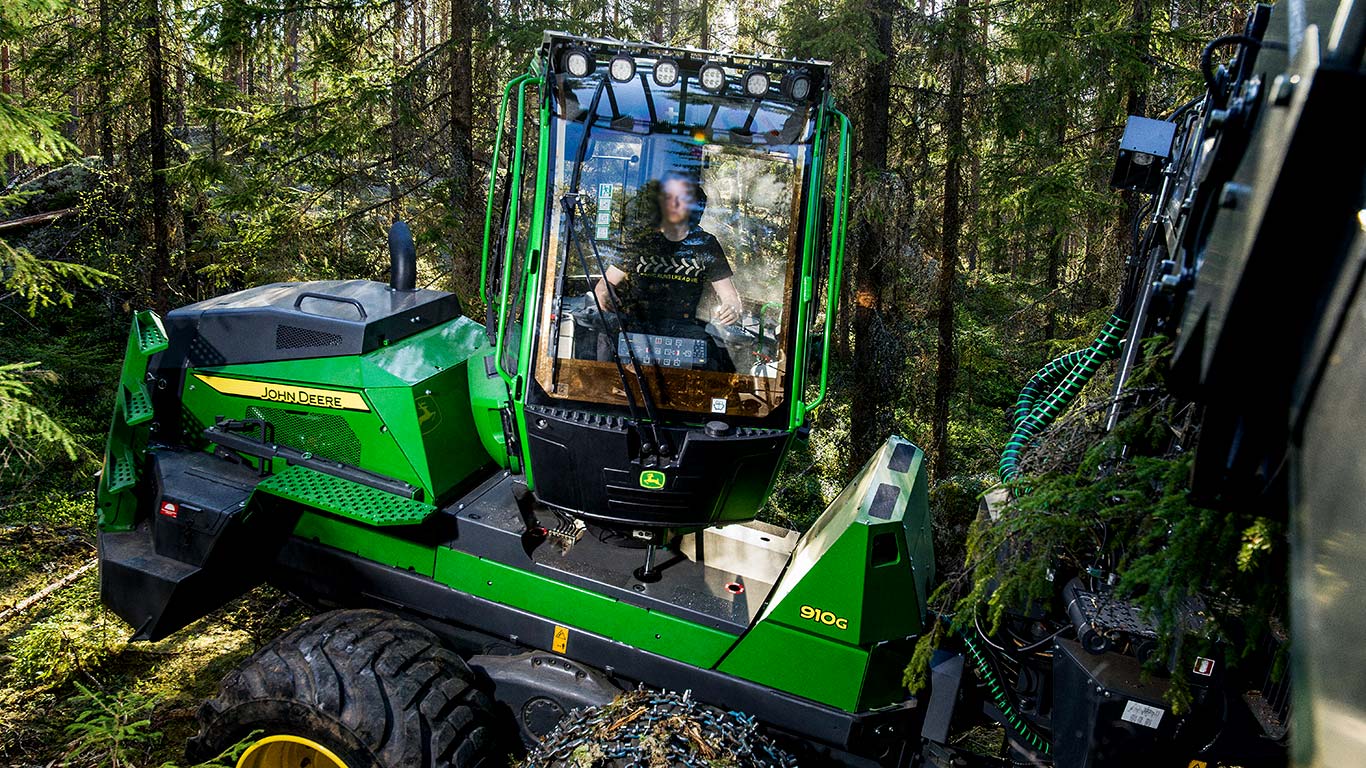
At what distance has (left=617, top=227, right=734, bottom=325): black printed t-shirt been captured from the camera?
161 inches

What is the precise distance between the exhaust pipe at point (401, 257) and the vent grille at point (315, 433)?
87 centimetres

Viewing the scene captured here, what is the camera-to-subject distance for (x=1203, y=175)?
193 centimetres

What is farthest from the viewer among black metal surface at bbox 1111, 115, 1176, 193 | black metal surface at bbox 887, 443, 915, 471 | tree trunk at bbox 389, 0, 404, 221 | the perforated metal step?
tree trunk at bbox 389, 0, 404, 221

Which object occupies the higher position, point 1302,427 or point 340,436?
point 1302,427

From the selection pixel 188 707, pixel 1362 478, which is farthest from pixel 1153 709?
pixel 188 707

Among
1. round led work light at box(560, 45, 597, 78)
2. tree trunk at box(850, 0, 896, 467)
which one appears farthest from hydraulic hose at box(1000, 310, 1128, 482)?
tree trunk at box(850, 0, 896, 467)

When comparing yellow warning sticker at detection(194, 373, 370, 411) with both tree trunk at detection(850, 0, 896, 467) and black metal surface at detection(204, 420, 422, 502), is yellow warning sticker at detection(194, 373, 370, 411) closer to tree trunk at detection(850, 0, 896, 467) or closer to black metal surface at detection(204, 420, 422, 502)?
black metal surface at detection(204, 420, 422, 502)

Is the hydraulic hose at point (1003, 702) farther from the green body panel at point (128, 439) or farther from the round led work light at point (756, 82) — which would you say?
the green body panel at point (128, 439)

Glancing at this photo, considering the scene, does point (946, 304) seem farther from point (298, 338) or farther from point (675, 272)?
point (298, 338)

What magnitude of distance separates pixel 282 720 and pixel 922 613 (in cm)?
281

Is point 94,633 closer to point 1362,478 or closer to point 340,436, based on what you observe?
point 340,436

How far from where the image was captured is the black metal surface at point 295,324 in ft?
15.7

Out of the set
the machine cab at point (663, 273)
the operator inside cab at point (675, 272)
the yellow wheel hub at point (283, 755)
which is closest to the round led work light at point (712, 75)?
the machine cab at point (663, 273)

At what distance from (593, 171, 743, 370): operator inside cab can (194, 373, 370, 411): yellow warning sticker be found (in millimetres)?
1614
